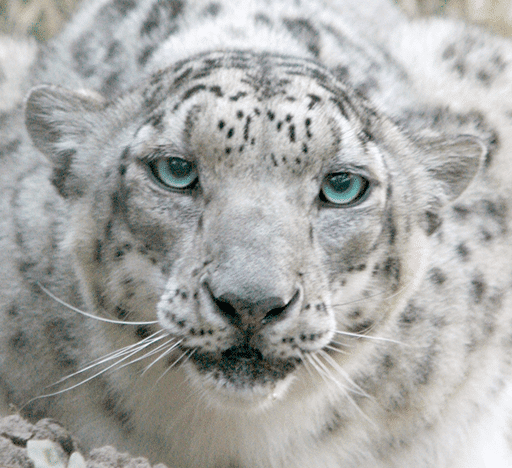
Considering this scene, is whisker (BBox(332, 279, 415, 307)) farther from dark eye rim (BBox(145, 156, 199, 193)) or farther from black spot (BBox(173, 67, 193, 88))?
black spot (BBox(173, 67, 193, 88))

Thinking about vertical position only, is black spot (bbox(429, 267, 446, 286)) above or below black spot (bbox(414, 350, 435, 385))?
above

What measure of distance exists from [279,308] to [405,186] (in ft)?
2.95

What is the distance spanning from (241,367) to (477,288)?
1.47 metres

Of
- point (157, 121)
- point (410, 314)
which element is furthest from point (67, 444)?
point (410, 314)

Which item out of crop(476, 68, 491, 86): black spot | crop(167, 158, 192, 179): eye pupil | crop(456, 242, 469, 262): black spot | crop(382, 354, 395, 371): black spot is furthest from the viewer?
crop(476, 68, 491, 86): black spot

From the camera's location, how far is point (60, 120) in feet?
10.7

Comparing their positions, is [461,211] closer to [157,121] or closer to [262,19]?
[262,19]

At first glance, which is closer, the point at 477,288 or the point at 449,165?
the point at 449,165

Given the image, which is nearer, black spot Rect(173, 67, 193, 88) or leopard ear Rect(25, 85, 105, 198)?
black spot Rect(173, 67, 193, 88)

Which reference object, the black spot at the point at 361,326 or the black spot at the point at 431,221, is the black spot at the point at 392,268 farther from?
the black spot at the point at 431,221

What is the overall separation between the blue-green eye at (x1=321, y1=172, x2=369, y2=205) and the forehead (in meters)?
0.07

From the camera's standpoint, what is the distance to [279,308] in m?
2.57

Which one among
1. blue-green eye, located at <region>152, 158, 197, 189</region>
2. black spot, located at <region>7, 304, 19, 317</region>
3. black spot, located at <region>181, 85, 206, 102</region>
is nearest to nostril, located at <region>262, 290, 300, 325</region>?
blue-green eye, located at <region>152, 158, 197, 189</region>

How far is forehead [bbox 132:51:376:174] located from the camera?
2.76 m
